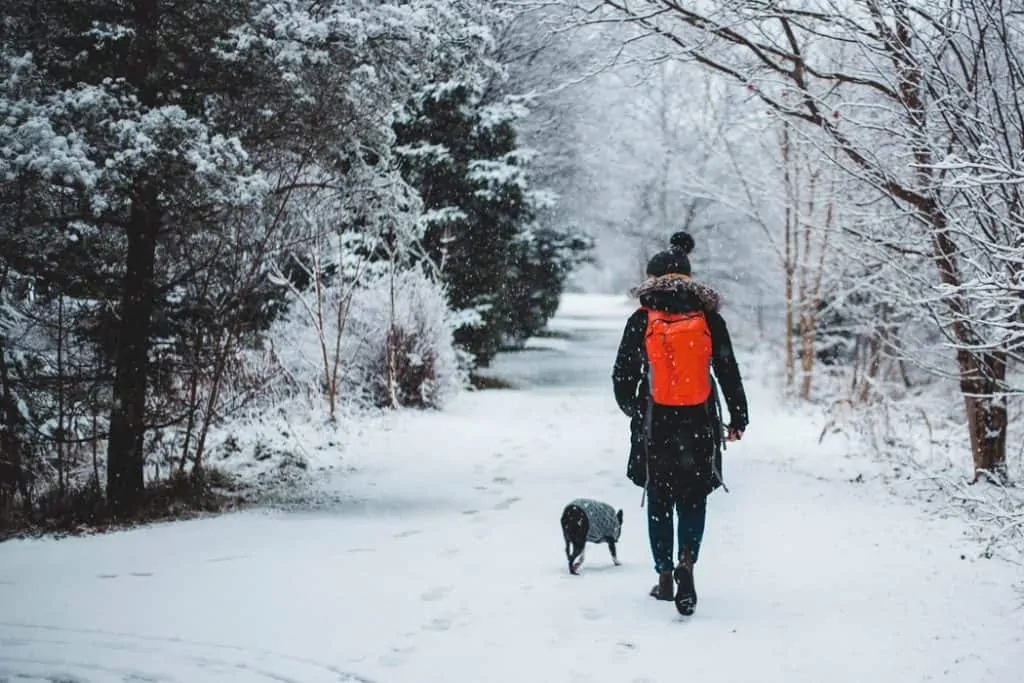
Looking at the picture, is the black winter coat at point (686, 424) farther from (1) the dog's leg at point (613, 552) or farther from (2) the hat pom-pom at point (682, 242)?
(1) the dog's leg at point (613, 552)

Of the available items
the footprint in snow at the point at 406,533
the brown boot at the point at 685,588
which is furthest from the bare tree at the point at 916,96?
the footprint in snow at the point at 406,533

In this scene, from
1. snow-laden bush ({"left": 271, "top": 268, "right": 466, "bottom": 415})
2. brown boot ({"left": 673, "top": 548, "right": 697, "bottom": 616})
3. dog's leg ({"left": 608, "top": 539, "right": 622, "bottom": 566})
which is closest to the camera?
brown boot ({"left": 673, "top": 548, "right": 697, "bottom": 616})

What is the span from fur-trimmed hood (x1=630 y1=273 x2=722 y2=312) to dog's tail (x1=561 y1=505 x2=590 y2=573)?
4.24ft

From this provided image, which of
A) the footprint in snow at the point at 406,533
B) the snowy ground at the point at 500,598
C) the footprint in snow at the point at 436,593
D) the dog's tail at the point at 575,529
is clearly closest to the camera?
the snowy ground at the point at 500,598

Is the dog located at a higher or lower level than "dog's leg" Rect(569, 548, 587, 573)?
higher

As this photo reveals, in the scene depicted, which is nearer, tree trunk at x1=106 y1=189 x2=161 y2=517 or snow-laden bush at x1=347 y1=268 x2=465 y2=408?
tree trunk at x1=106 y1=189 x2=161 y2=517

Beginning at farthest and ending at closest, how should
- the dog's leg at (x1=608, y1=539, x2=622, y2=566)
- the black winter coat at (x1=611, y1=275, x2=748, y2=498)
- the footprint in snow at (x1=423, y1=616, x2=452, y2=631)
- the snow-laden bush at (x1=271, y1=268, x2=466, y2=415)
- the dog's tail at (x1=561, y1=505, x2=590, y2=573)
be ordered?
the snow-laden bush at (x1=271, y1=268, x2=466, y2=415) → the dog's leg at (x1=608, y1=539, x2=622, y2=566) → the dog's tail at (x1=561, y1=505, x2=590, y2=573) → the black winter coat at (x1=611, y1=275, x2=748, y2=498) → the footprint in snow at (x1=423, y1=616, x2=452, y2=631)

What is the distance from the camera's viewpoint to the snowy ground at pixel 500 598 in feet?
11.6

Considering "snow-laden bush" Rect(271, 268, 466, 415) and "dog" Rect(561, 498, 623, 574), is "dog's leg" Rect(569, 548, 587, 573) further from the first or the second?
"snow-laden bush" Rect(271, 268, 466, 415)

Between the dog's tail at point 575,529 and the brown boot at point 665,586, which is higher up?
the dog's tail at point 575,529

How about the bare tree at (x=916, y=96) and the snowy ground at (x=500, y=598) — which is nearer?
the snowy ground at (x=500, y=598)

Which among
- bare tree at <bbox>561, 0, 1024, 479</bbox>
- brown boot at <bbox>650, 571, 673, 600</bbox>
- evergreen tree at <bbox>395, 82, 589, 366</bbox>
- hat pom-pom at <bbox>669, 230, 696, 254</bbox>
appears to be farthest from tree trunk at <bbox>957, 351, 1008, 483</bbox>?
evergreen tree at <bbox>395, 82, 589, 366</bbox>

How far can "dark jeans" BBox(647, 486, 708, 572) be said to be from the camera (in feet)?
13.9

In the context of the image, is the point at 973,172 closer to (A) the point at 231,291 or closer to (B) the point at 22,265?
(A) the point at 231,291
